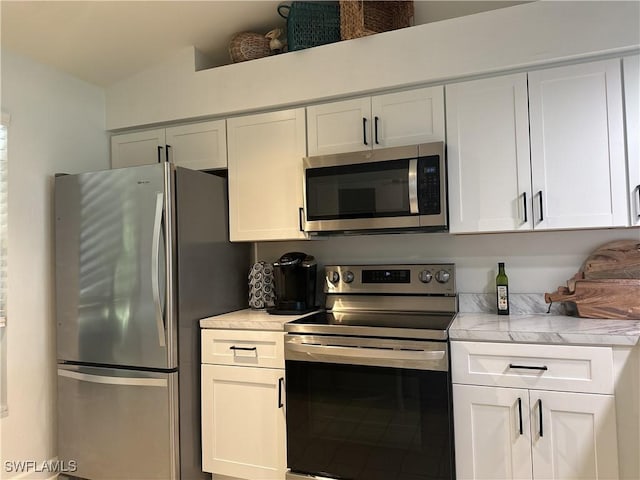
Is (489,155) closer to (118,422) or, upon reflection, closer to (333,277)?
(333,277)

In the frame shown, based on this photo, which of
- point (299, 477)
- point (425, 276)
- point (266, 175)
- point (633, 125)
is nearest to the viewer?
point (633, 125)

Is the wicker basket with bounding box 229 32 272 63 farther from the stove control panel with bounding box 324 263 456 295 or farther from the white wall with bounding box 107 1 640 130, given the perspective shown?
the stove control panel with bounding box 324 263 456 295

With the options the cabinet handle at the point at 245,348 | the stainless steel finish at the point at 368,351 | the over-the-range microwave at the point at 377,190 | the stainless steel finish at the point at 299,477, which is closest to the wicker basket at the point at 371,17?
the over-the-range microwave at the point at 377,190

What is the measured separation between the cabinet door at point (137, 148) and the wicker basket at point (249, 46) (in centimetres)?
67

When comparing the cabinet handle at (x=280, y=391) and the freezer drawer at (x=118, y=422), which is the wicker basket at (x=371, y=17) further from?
the freezer drawer at (x=118, y=422)

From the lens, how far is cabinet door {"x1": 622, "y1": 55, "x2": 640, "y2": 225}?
1.89 m

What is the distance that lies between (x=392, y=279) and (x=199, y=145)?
4.46 feet

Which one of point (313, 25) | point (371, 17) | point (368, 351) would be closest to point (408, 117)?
point (371, 17)

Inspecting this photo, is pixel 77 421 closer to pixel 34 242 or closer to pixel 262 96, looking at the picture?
pixel 34 242

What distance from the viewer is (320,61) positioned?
2.36m

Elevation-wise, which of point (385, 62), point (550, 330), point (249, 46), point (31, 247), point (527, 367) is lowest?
point (527, 367)

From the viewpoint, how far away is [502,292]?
7.33ft

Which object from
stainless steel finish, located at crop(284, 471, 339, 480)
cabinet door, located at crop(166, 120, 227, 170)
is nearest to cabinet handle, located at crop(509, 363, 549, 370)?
stainless steel finish, located at crop(284, 471, 339, 480)

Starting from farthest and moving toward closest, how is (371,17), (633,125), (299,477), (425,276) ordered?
1. (425,276)
2. (371,17)
3. (299,477)
4. (633,125)
